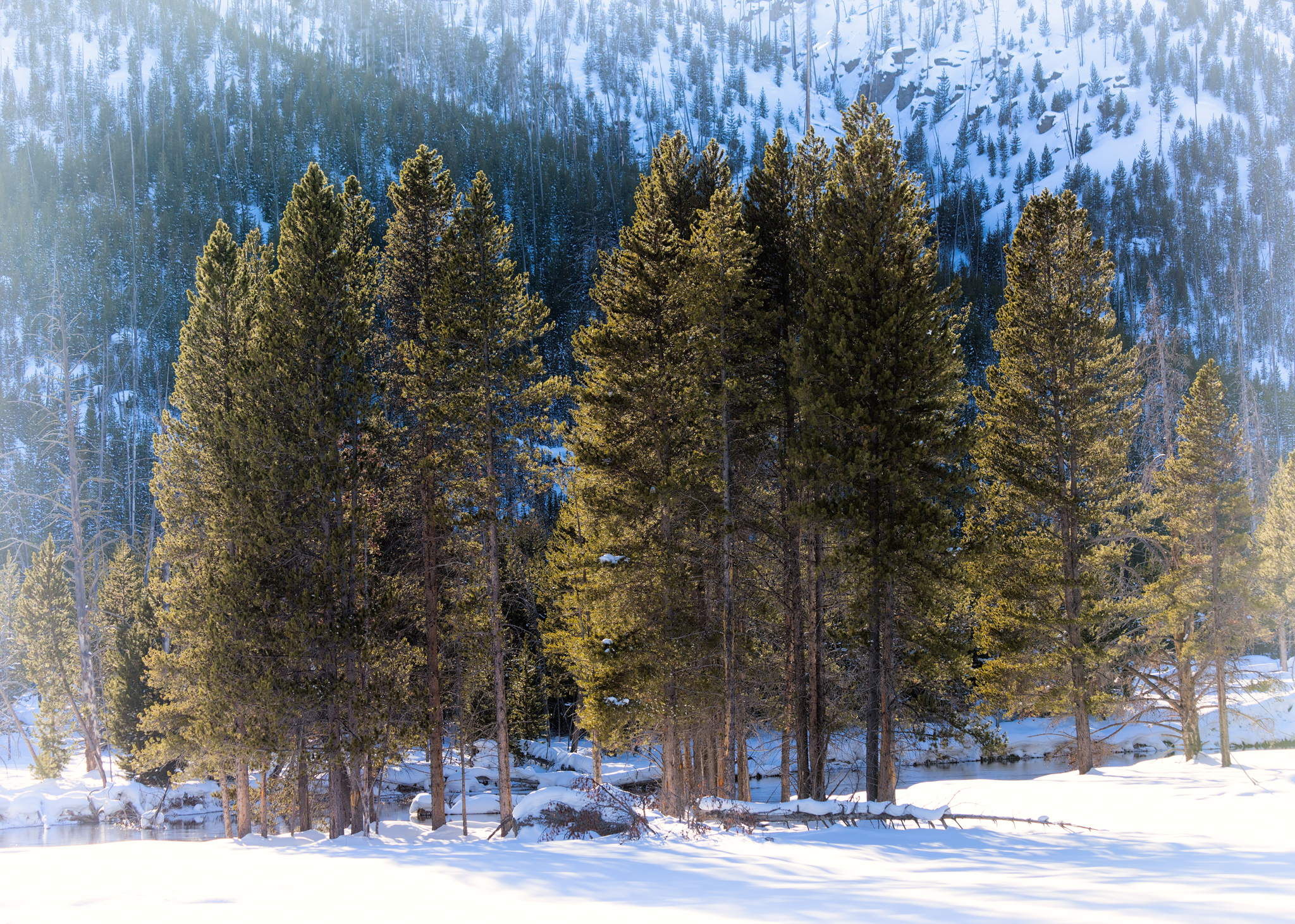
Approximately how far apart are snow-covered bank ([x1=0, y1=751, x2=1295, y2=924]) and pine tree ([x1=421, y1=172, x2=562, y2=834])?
6422mm

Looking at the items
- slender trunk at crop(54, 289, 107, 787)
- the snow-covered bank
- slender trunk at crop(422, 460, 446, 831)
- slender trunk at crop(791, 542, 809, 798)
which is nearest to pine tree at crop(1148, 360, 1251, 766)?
the snow-covered bank

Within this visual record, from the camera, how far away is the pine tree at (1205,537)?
20750 mm

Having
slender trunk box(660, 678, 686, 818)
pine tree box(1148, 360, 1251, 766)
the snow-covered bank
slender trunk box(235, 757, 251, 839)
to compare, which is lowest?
slender trunk box(235, 757, 251, 839)

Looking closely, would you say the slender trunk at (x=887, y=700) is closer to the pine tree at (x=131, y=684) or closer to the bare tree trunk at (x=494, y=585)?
the bare tree trunk at (x=494, y=585)

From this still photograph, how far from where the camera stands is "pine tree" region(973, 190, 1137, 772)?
61.9 feet

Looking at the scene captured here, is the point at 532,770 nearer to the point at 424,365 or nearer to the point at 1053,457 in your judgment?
the point at 424,365

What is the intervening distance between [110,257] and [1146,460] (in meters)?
145

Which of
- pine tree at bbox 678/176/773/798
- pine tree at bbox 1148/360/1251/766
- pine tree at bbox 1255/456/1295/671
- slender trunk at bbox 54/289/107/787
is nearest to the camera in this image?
pine tree at bbox 678/176/773/798

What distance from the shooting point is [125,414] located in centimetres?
9475

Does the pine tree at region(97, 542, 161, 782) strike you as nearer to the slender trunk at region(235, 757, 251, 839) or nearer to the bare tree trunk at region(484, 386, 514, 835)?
the slender trunk at region(235, 757, 251, 839)

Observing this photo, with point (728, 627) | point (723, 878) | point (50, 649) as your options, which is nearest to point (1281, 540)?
point (728, 627)

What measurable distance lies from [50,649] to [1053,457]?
4439cm

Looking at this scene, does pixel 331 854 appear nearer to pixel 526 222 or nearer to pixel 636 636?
pixel 636 636

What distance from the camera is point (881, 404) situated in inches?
560
